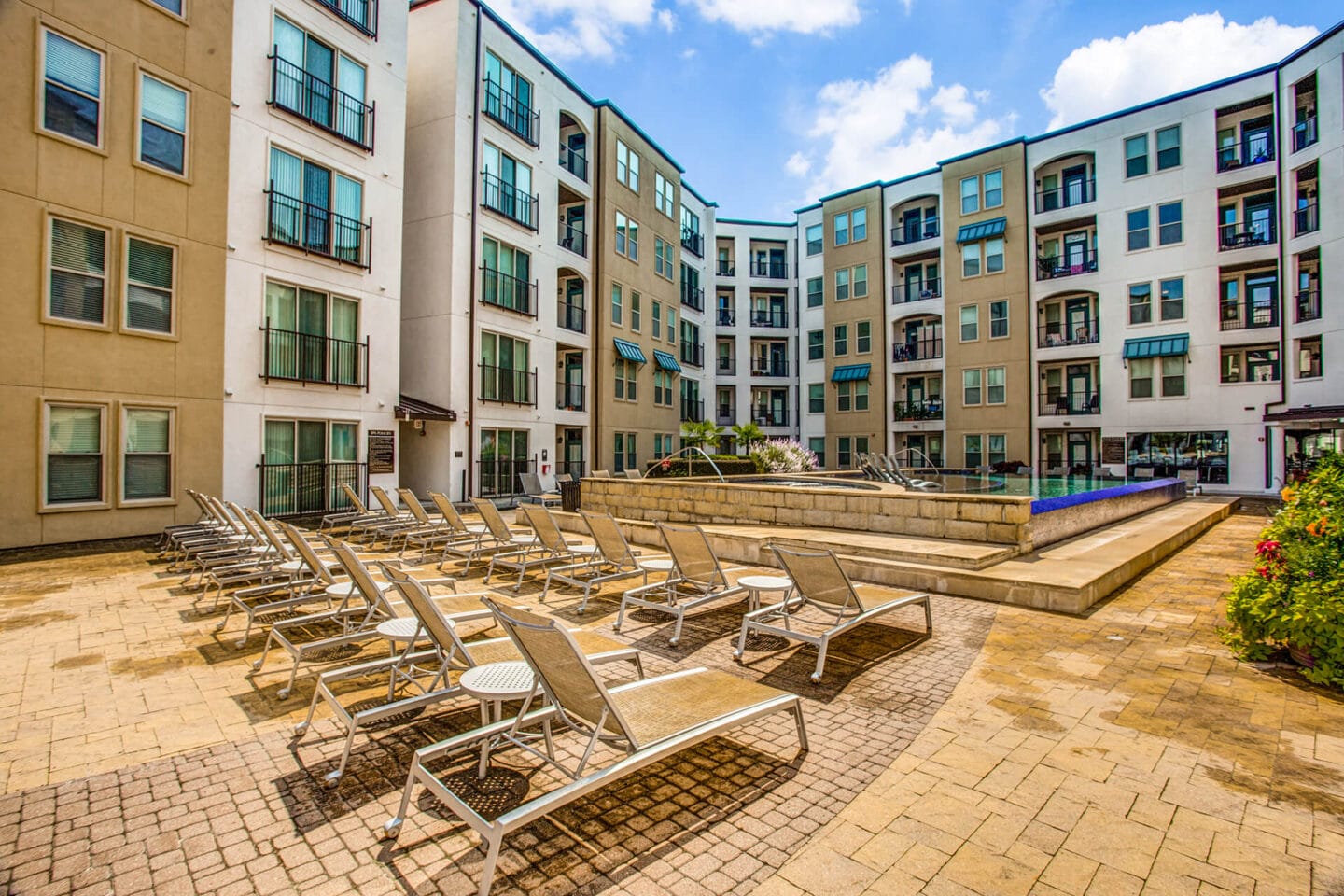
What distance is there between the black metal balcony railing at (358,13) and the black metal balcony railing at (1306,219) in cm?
3433

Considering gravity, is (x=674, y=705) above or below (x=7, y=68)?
below

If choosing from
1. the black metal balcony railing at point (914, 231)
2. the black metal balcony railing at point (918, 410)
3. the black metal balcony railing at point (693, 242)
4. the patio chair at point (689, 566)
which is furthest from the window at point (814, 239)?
the patio chair at point (689, 566)

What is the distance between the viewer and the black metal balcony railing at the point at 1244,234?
2692 centimetres

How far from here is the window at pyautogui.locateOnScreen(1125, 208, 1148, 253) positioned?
96.9 ft

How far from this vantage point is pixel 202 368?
1440 cm

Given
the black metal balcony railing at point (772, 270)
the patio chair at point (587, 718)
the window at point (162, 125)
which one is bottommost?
the patio chair at point (587, 718)

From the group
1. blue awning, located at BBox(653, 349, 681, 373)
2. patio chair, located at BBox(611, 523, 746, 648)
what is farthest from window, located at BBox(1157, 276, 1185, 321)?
patio chair, located at BBox(611, 523, 746, 648)

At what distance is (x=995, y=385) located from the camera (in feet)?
108

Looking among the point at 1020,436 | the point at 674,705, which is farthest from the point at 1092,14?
the point at 1020,436

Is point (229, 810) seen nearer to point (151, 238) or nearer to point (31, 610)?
point (31, 610)

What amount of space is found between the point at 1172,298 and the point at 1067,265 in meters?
4.93

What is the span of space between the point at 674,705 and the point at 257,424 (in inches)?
617

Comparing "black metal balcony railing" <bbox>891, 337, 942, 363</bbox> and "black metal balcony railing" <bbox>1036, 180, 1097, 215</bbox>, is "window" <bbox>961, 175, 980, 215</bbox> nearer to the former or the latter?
"black metal balcony railing" <bbox>1036, 180, 1097, 215</bbox>

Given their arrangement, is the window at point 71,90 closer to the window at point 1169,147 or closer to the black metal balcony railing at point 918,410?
the black metal balcony railing at point 918,410
